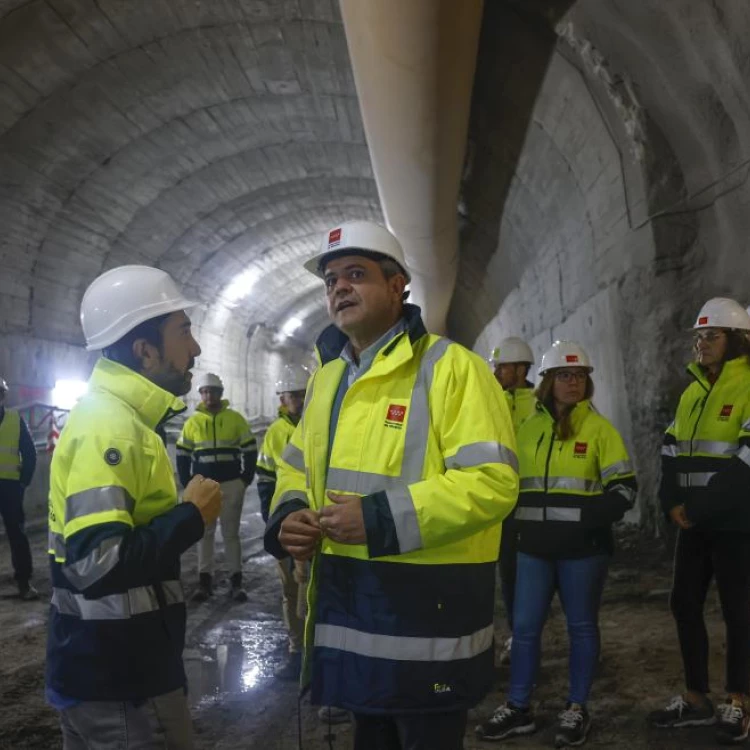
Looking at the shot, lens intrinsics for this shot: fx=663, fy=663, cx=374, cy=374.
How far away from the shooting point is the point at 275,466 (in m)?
5.60

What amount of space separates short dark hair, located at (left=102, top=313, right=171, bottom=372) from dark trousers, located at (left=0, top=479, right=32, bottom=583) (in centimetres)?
525

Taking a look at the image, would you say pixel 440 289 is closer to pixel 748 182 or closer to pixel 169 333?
pixel 748 182

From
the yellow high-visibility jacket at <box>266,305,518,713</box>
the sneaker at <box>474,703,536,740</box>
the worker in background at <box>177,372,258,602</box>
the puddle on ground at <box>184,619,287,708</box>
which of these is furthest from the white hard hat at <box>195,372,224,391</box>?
the yellow high-visibility jacket at <box>266,305,518,713</box>

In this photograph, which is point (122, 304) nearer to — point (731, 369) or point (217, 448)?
point (731, 369)

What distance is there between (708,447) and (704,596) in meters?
0.78

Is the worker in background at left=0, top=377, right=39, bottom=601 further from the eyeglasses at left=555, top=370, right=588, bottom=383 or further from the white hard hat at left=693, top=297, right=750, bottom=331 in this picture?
the white hard hat at left=693, top=297, right=750, bottom=331

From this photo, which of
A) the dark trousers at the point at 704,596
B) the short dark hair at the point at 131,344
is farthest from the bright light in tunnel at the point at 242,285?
the short dark hair at the point at 131,344

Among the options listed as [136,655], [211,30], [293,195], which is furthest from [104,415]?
[293,195]

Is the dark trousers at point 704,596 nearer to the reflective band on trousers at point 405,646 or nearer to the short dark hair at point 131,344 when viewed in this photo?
the reflective band on trousers at point 405,646

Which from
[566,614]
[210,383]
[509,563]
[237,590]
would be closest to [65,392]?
[210,383]

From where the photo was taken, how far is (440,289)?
1148 centimetres

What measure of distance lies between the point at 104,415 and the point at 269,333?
65.6ft

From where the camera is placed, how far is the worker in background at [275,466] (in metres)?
4.72

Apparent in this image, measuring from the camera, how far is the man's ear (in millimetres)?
2219
